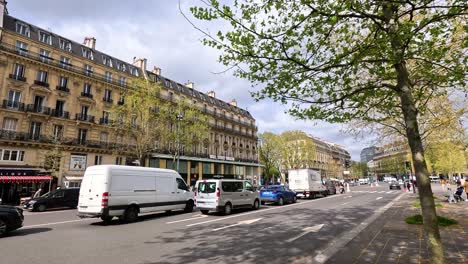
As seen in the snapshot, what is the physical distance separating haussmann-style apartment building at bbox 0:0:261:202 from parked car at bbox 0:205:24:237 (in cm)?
Answer: 1935

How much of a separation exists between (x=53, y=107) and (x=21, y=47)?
6.91 metres

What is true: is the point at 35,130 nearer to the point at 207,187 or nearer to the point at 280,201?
the point at 207,187

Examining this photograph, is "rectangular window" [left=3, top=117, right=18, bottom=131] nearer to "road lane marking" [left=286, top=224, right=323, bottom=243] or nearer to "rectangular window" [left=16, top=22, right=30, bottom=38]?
"rectangular window" [left=16, top=22, right=30, bottom=38]

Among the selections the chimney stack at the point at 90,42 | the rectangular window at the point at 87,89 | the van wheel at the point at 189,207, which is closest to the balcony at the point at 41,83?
the rectangular window at the point at 87,89

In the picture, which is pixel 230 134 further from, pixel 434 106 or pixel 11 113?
pixel 434 106

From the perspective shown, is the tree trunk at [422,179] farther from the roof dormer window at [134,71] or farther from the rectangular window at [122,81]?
the roof dormer window at [134,71]

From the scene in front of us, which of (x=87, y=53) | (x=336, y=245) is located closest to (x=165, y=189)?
(x=336, y=245)

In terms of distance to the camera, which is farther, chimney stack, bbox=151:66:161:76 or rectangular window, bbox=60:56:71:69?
chimney stack, bbox=151:66:161:76

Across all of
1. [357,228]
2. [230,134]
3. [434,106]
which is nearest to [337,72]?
[357,228]

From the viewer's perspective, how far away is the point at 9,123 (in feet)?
88.5

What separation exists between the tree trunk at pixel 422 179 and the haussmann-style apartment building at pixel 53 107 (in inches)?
1194

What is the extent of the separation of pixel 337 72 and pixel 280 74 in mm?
1271

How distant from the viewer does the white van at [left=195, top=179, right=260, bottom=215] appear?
14352 mm

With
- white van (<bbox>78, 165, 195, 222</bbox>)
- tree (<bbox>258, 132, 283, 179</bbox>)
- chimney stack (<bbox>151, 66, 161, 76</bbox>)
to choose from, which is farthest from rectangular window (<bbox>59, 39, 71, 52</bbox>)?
tree (<bbox>258, 132, 283, 179</bbox>)
